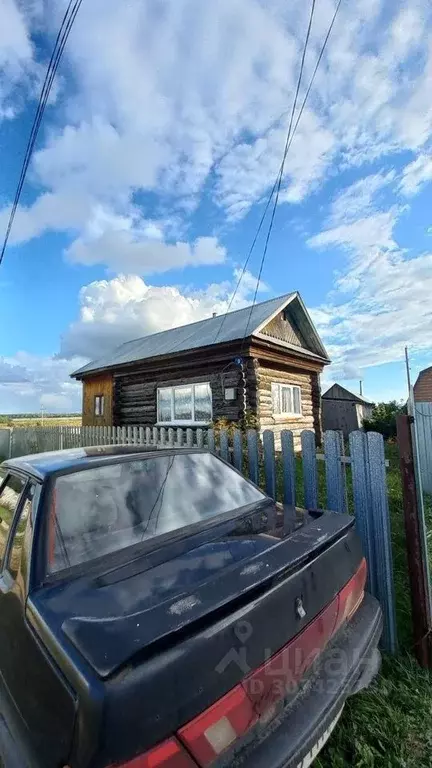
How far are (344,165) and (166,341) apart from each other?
9.67 meters

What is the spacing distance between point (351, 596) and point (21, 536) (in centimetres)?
176

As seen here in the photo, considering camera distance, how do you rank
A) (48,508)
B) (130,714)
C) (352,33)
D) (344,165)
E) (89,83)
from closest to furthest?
(130,714), (48,508), (352,33), (89,83), (344,165)

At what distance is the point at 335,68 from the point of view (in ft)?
15.1

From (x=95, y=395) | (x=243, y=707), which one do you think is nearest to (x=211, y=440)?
(x=243, y=707)

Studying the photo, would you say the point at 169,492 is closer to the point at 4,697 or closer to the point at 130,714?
the point at 4,697

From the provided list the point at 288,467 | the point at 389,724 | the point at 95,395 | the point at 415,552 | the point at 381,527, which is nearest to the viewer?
the point at 389,724

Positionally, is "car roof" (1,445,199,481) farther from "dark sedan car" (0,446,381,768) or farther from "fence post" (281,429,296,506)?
"fence post" (281,429,296,506)

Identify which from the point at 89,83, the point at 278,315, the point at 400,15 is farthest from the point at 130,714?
the point at 278,315

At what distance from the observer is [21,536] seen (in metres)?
1.88

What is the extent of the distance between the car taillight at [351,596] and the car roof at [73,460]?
4.26ft

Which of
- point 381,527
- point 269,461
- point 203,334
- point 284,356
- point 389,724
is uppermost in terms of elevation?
point 203,334

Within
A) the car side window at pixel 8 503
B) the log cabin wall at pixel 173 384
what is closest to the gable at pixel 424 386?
the log cabin wall at pixel 173 384

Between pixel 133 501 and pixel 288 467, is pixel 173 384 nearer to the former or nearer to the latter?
pixel 288 467

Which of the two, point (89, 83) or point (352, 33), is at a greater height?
point (89, 83)
